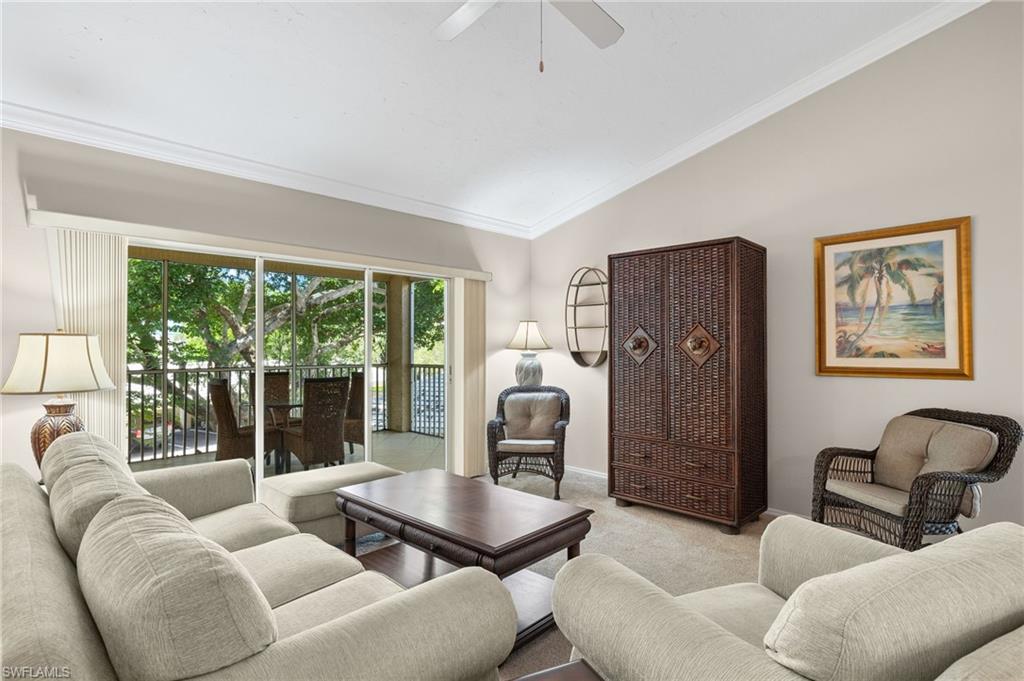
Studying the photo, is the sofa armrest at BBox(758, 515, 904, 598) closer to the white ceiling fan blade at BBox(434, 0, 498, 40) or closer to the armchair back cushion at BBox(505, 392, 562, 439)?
the white ceiling fan blade at BBox(434, 0, 498, 40)

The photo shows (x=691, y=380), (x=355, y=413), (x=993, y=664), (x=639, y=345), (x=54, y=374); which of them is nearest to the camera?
(x=993, y=664)

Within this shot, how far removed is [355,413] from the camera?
14.1ft

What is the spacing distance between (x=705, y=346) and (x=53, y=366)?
3.69 meters

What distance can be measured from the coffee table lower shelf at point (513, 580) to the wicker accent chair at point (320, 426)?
4.28ft

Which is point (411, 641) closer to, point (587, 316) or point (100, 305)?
point (100, 305)

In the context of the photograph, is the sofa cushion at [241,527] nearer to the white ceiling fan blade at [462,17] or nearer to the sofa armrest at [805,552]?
the sofa armrest at [805,552]

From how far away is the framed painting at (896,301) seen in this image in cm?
313

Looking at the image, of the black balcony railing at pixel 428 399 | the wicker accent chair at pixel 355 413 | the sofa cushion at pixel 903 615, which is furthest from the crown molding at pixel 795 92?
the sofa cushion at pixel 903 615

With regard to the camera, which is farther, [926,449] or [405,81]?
[405,81]

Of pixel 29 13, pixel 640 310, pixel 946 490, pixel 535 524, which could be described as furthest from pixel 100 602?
pixel 640 310

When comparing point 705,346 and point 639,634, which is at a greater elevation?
point 705,346

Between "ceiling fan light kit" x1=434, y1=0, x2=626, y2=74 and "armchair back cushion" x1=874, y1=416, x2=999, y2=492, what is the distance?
2.69m

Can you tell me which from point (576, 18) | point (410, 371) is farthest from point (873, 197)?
point (410, 371)

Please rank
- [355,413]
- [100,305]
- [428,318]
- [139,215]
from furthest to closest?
[428,318] < [355,413] < [139,215] < [100,305]
